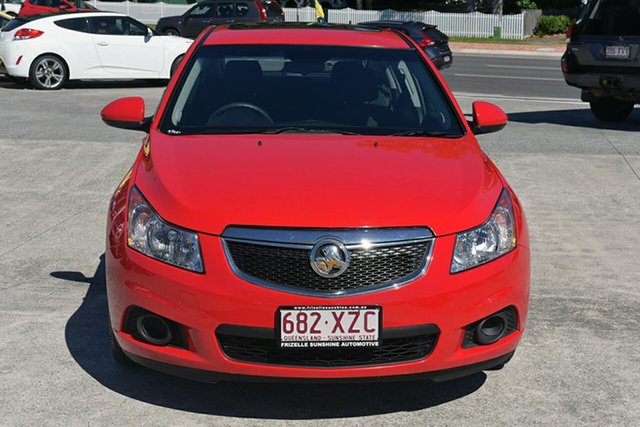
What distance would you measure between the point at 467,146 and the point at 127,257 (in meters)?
1.85

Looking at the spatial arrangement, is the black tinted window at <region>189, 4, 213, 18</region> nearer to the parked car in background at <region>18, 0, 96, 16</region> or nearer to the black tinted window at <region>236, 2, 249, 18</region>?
the black tinted window at <region>236, 2, 249, 18</region>

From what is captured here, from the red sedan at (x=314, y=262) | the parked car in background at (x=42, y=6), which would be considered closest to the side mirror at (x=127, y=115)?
the red sedan at (x=314, y=262)

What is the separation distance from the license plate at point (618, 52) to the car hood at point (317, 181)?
9.59 m

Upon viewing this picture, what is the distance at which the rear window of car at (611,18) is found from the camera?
15.0m

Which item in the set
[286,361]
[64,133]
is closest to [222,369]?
[286,361]

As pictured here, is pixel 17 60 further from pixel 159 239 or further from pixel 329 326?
pixel 329 326

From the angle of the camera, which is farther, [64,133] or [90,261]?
[64,133]

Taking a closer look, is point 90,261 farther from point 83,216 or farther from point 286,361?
point 286,361

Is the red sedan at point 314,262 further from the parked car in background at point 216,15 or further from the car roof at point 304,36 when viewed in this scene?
the parked car in background at point 216,15

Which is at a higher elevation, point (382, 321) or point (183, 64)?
point (183, 64)

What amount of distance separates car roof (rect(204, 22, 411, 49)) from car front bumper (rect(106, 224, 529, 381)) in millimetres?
2164

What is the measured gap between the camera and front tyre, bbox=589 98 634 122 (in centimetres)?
1529

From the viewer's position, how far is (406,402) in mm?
4961


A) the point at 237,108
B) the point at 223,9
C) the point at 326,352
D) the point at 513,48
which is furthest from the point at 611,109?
the point at 513,48
